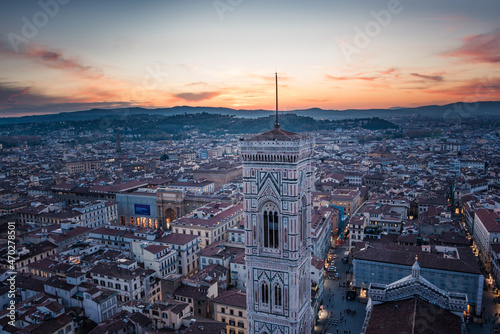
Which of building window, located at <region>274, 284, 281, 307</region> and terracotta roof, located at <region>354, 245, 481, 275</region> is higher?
building window, located at <region>274, 284, 281, 307</region>

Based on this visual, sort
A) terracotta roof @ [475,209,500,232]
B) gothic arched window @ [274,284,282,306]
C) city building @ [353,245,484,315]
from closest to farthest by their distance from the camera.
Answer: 1. gothic arched window @ [274,284,282,306]
2. city building @ [353,245,484,315]
3. terracotta roof @ [475,209,500,232]

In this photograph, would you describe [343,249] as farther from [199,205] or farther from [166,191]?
[166,191]

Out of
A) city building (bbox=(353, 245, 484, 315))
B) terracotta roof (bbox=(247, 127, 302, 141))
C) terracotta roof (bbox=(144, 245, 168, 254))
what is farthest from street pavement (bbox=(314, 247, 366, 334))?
terracotta roof (bbox=(247, 127, 302, 141))

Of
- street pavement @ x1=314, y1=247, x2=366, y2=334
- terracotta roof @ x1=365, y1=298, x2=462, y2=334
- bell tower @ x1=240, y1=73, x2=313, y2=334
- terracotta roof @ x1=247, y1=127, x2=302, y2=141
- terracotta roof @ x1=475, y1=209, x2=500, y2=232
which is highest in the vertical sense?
terracotta roof @ x1=247, y1=127, x2=302, y2=141

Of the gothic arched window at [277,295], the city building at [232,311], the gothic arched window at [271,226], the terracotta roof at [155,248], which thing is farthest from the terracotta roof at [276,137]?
the terracotta roof at [155,248]

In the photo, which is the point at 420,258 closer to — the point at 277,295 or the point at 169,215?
the point at 277,295

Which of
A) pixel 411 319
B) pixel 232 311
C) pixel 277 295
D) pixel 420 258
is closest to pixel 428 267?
pixel 420 258

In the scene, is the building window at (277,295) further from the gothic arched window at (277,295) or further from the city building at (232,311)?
the city building at (232,311)

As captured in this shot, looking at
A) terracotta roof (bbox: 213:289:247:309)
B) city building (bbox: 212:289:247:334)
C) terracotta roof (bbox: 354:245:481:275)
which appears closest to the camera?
city building (bbox: 212:289:247:334)

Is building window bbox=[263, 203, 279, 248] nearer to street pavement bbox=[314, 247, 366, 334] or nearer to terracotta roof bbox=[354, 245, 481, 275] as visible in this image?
street pavement bbox=[314, 247, 366, 334]
